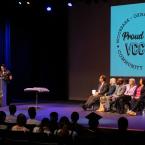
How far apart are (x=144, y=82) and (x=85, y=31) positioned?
13.4 ft

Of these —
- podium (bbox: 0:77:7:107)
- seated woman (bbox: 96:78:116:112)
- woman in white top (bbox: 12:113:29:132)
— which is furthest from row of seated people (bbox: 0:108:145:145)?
podium (bbox: 0:77:7:107)

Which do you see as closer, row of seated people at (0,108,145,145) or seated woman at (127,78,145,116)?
row of seated people at (0,108,145,145)

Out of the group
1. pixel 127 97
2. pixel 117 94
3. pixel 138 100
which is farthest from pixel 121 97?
pixel 138 100

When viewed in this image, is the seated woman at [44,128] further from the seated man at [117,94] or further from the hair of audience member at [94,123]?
the seated man at [117,94]

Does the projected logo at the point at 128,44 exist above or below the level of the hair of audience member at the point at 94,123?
above

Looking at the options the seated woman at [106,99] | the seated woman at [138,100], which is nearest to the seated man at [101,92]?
the seated woman at [106,99]

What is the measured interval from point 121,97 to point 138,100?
1.38ft

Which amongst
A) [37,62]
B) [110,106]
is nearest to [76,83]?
[37,62]

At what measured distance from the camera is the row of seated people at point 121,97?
10648 millimetres

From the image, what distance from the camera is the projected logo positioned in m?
12.6

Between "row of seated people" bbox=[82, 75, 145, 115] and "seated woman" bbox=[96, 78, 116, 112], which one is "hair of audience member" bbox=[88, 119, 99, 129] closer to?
"row of seated people" bbox=[82, 75, 145, 115]

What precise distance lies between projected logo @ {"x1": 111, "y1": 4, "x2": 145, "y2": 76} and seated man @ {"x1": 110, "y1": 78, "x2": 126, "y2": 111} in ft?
5.53

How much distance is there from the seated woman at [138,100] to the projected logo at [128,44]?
1828 millimetres

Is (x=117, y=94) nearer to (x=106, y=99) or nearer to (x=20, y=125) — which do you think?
(x=106, y=99)
